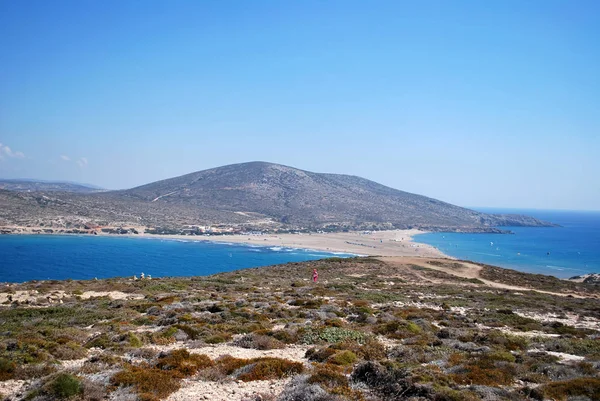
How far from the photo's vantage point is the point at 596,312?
A: 24312 mm

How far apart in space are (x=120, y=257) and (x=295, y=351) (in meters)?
78.4

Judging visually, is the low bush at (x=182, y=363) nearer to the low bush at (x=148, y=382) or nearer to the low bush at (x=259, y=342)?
the low bush at (x=148, y=382)

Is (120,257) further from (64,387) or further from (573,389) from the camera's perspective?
(573,389)

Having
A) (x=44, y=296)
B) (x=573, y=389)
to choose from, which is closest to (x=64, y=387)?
(x=573, y=389)

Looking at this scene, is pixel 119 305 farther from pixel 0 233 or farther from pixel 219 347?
pixel 0 233

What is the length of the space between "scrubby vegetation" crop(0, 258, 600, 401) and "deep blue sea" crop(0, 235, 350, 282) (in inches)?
1044

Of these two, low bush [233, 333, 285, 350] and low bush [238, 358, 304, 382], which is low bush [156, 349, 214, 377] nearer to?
low bush [238, 358, 304, 382]

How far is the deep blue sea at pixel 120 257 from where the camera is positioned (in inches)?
2480

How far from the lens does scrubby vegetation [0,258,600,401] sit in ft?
25.5

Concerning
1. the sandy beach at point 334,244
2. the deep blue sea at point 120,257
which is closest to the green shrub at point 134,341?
the deep blue sea at point 120,257

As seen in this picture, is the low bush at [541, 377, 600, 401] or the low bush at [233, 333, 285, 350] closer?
the low bush at [541, 377, 600, 401]

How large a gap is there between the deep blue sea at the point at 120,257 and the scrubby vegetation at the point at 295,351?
87.0 feet

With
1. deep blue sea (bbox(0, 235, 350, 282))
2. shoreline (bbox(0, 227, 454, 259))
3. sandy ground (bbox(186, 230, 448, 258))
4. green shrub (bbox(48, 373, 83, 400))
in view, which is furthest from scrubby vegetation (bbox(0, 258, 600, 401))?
shoreline (bbox(0, 227, 454, 259))

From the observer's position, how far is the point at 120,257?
262ft
